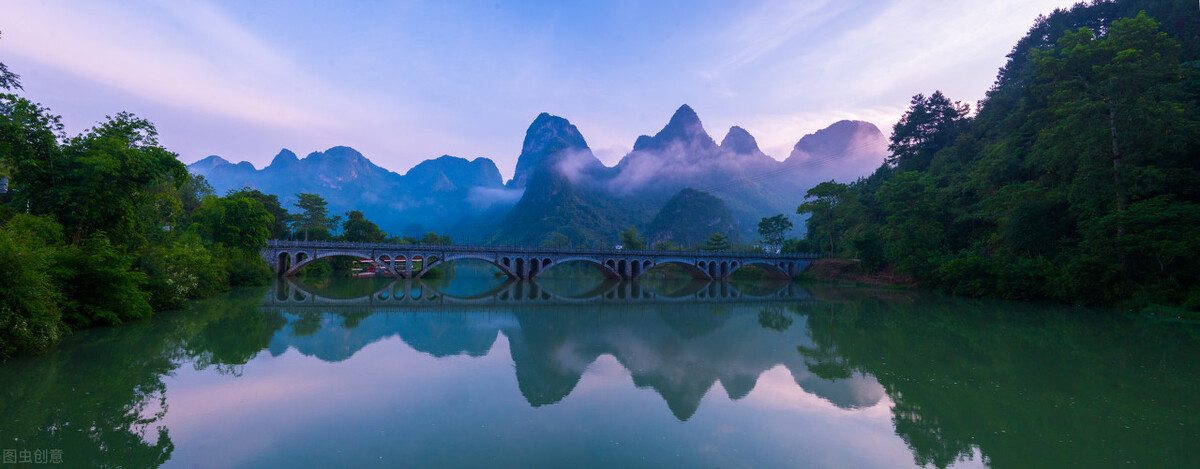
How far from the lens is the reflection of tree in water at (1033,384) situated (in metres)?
7.29

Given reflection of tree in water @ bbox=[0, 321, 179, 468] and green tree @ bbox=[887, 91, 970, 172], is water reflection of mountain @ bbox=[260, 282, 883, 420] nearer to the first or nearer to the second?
reflection of tree in water @ bbox=[0, 321, 179, 468]

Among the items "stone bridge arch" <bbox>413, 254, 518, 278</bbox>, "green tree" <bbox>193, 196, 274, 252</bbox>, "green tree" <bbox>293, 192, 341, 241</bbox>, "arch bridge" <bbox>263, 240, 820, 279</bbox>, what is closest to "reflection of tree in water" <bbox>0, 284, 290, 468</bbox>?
"green tree" <bbox>193, 196, 274, 252</bbox>

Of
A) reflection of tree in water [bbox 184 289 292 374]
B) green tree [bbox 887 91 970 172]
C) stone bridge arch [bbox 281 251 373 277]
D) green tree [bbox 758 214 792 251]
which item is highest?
green tree [bbox 887 91 970 172]

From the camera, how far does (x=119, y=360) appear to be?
40.2ft

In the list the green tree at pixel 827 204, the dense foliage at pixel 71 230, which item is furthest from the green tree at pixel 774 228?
the dense foliage at pixel 71 230

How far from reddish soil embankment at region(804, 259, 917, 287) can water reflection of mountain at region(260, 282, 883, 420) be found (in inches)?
749

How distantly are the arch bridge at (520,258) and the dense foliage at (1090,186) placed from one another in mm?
27306

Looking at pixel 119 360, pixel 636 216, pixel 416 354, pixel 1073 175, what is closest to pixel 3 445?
pixel 119 360

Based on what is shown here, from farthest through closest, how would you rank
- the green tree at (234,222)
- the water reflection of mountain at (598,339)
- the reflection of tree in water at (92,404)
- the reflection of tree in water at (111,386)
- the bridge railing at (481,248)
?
the bridge railing at (481,248)
the green tree at (234,222)
the water reflection of mountain at (598,339)
the reflection of tree in water at (111,386)
the reflection of tree in water at (92,404)

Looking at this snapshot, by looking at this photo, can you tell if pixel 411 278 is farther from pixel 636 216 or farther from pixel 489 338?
pixel 636 216

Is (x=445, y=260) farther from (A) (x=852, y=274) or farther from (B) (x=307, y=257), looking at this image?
(A) (x=852, y=274)

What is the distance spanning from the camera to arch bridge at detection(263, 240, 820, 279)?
4969cm

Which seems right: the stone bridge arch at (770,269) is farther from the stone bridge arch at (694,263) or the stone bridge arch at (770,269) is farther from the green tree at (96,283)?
the green tree at (96,283)

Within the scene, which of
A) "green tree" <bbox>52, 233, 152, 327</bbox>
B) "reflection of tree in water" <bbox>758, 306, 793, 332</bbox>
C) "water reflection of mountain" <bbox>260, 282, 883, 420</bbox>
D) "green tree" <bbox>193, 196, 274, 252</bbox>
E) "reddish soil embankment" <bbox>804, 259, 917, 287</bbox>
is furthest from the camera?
"reddish soil embankment" <bbox>804, 259, 917, 287</bbox>
